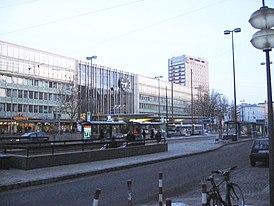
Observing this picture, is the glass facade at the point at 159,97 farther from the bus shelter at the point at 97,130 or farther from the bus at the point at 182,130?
the bus shelter at the point at 97,130

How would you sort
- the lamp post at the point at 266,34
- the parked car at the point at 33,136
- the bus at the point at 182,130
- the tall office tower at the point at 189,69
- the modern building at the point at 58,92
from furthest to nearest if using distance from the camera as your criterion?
the tall office tower at the point at 189,69, the modern building at the point at 58,92, the bus at the point at 182,130, the parked car at the point at 33,136, the lamp post at the point at 266,34

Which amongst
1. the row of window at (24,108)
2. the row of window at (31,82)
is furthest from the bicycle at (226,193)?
the row of window at (31,82)

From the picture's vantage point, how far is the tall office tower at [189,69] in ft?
296

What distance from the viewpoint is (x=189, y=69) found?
298ft

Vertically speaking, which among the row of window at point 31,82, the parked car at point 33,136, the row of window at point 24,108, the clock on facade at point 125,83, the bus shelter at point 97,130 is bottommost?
the parked car at point 33,136

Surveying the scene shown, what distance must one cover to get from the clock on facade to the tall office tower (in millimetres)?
19513

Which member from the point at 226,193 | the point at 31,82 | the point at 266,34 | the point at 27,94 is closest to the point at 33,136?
the point at 226,193

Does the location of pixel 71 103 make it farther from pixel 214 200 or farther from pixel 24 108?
pixel 214 200

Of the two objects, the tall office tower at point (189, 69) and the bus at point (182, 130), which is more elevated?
the tall office tower at point (189, 69)

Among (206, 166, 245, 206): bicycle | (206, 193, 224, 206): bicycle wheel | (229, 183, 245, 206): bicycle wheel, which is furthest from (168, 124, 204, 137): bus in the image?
(206, 193, 224, 206): bicycle wheel

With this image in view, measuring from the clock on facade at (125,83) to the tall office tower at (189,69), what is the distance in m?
19.5

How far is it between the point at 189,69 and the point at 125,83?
31.6 metres

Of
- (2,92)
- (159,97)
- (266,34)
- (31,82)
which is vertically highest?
(31,82)

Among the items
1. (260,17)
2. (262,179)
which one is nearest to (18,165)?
(262,179)
